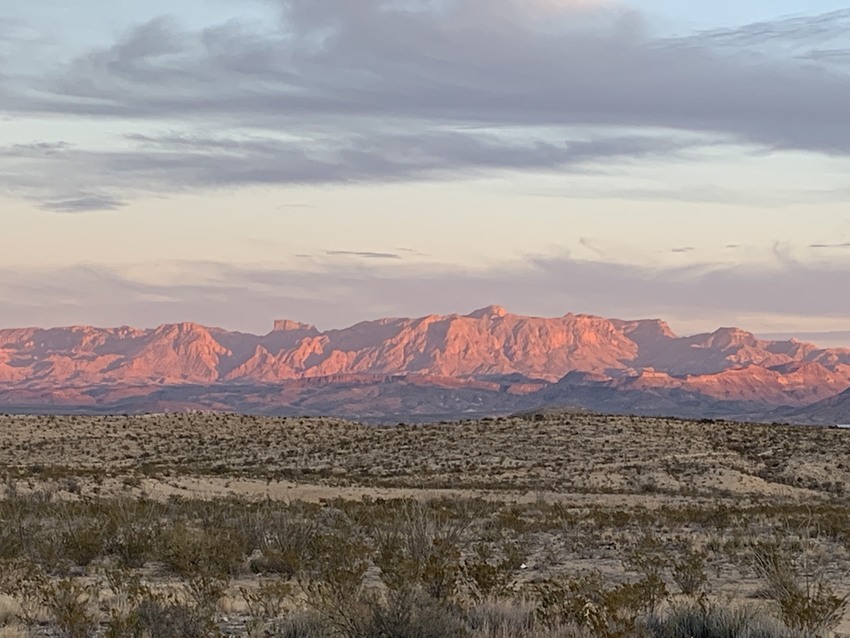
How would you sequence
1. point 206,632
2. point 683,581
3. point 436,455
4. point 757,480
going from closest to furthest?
point 206,632
point 683,581
point 757,480
point 436,455

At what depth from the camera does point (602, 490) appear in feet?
144

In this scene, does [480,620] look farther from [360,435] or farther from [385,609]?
[360,435]

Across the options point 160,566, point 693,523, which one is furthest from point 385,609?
point 693,523

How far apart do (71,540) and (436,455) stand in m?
42.7

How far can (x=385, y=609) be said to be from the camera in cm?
1125

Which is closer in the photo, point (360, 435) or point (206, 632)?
point (206, 632)

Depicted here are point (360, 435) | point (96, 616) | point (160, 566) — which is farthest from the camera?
point (360, 435)

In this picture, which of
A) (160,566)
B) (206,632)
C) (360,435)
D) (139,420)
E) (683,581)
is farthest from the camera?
(139,420)

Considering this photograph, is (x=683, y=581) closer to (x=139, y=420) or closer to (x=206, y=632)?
(x=206, y=632)

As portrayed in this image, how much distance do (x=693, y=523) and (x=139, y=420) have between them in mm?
62069

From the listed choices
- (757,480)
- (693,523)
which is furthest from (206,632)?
(757,480)

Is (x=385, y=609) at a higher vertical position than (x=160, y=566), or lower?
higher

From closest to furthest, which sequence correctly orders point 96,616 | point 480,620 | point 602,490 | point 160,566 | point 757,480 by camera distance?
1. point 480,620
2. point 96,616
3. point 160,566
4. point 602,490
5. point 757,480

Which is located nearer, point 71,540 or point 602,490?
point 71,540
